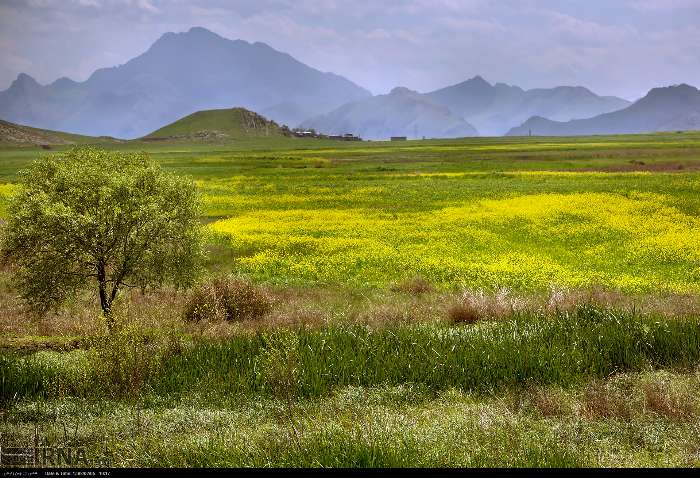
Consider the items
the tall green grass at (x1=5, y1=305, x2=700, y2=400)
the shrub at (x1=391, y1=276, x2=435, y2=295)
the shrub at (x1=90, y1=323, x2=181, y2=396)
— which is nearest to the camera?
the shrub at (x1=90, y1=323, x2=181, y2=396)

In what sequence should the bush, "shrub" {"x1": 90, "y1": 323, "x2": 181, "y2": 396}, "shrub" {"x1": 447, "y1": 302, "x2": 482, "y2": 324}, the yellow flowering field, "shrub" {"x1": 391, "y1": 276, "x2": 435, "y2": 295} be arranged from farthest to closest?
the yellow flowering field
"shrub" {"x1": 391, "y1": 276, "x2": 435, "y2": 295}
the bush
"shrub" {"x1": 447, "y1": 302, "x2": 482, "y2": 324}
"shrub" {"x1": 90, "y1": 323, "x2": 181, "y2": 396}

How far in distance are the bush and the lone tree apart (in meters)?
1.38

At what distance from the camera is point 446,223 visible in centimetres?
3831

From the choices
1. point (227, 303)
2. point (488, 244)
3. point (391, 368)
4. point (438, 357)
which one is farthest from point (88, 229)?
point (488, 244)

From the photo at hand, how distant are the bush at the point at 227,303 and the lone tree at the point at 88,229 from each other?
54.5 inches

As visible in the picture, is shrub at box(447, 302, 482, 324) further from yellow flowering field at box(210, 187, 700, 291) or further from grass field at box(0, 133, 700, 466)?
yellow flowering field at box(210, 187, 700, 291)

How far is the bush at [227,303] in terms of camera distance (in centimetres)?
1838

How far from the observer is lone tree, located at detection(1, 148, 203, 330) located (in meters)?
15.5

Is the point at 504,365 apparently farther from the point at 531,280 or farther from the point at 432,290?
the point at 531,280

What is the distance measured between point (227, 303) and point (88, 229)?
5.13 m

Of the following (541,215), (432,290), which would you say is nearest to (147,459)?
(432,290)

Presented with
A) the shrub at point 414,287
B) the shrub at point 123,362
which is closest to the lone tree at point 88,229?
the shrub at point 123,362

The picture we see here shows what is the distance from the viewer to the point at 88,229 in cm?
1582

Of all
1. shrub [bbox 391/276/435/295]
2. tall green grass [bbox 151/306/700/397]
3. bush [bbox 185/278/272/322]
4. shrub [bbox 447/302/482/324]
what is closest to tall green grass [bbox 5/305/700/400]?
tall green grass [bbox 151/306/700/397]
